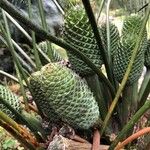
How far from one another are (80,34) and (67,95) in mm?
141

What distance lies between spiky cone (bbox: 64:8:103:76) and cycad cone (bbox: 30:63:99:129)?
0.08m

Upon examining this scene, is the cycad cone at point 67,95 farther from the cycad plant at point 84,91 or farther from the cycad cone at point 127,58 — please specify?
the cycad cone at point 127,58

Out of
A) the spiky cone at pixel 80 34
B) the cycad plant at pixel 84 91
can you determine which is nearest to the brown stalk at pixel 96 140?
the cycad plant at pixel 84 91

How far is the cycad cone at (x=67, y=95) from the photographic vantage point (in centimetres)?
82

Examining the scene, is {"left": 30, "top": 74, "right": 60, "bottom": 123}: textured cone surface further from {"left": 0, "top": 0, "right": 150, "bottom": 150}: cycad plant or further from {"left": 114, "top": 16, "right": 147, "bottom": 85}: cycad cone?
{"left": 114, "top": 16, "right": 147, "bottom": 85}: cycad cone

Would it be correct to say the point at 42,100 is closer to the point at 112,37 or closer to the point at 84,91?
the point at 84,91

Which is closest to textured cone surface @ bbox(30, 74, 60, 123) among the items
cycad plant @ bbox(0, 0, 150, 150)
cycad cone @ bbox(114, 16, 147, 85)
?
cycad plant @ bbox(0, 0, 150, 150)

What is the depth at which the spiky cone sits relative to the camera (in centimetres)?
88

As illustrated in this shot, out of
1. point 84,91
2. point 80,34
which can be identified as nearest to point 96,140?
point 84,91

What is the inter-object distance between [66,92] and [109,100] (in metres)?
0.21

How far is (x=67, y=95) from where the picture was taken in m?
0.82

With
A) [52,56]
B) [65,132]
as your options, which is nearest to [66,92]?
[65,132]

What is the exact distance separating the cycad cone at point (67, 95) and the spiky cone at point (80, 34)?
0.08 m

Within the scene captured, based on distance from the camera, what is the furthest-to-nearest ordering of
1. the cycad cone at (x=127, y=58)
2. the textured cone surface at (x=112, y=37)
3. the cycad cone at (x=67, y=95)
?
1. the textured cone surface at (x=112, y=37)
2. the cycad cone at (x=127, y=58)
3. the cycad cone at (x=67, y=95)
